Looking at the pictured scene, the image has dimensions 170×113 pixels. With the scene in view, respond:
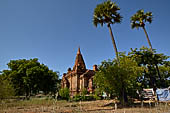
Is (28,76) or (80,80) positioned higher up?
(28,76)

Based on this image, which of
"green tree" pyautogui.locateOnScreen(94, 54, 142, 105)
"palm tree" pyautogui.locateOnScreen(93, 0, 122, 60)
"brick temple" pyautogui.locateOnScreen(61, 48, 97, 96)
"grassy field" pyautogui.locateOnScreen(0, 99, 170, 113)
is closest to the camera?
"grassy field" pyautogui.locateOnScreen(0, 99, 170, 113)

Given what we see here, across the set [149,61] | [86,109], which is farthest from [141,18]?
[86,109]

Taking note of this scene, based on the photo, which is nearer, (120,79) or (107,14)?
(120,79)

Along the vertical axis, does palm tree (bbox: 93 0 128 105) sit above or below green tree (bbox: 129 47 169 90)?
above

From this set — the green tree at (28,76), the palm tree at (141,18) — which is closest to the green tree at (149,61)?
the palm tree at (141,18)

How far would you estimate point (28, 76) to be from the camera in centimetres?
2658

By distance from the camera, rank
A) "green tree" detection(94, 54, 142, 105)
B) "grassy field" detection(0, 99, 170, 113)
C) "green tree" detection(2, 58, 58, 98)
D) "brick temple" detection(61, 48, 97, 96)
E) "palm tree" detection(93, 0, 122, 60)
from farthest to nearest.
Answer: "brick temple" detection(61, 48, 97, 96) < "green tree" detection(2, 58, 58, 98) < "palm tree" detection(93, 0, 122, 60) < "green tree" detection(94, 54, 142, 105) < "grassy field" detection(0, 99, 170, 113)

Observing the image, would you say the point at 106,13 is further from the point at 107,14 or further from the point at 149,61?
the point at 149,61

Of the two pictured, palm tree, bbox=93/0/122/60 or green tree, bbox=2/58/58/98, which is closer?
palm tree, bbox=93/0/122/60

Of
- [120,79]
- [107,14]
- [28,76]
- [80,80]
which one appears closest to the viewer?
[120,79]

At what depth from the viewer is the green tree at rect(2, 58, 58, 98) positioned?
26531mm

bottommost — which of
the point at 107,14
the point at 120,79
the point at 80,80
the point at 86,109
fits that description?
the point at 86,109

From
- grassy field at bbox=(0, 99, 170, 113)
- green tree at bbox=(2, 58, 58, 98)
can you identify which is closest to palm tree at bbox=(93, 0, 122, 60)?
grassy field at bbox=(0, 99, 170, 113)

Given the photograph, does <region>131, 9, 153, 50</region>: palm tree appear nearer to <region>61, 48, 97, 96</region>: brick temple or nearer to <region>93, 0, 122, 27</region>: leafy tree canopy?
<region>93, 0, 122, 27</region>: leafy tree canopy
